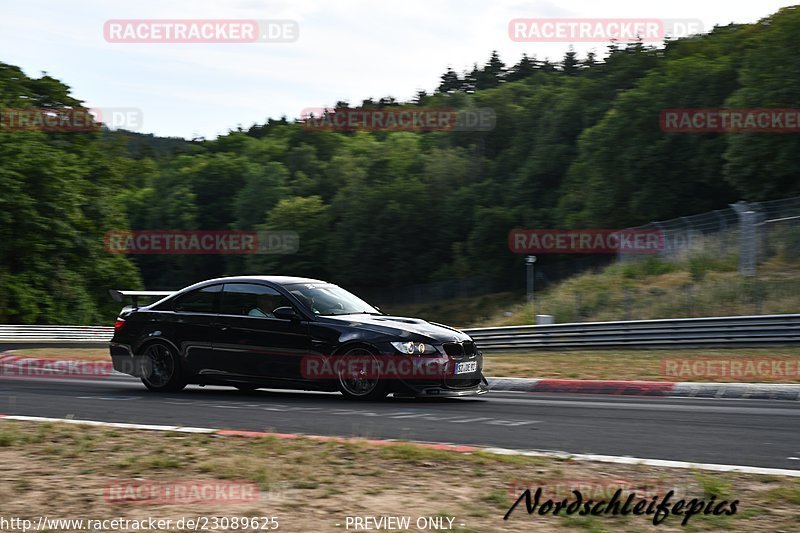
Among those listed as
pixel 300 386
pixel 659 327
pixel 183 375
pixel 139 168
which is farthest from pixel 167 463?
pixel 139 168

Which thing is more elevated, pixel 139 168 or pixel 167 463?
pixel 139 168

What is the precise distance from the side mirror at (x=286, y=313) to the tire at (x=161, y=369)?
5.70 ft

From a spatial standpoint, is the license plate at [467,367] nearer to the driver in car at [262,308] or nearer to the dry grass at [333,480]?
the driver in car at [262,308]

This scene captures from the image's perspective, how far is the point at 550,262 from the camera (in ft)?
253

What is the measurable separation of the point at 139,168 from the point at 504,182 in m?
63.4

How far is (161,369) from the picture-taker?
42.0 ft

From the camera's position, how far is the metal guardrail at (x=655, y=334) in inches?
775

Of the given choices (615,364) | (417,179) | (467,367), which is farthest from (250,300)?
(417,179)

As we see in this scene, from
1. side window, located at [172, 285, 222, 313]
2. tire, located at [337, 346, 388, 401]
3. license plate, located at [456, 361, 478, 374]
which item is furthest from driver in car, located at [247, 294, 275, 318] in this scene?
license plate, located at [456, 361, 478, 374]

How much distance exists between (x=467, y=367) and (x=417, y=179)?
276 ft

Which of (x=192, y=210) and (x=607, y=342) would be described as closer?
(x=607, y=342)

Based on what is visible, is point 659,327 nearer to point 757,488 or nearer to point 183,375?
point 183,375

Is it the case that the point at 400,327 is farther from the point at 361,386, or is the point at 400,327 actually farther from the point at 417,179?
the point at 417,179

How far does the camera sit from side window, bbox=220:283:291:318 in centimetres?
1209
